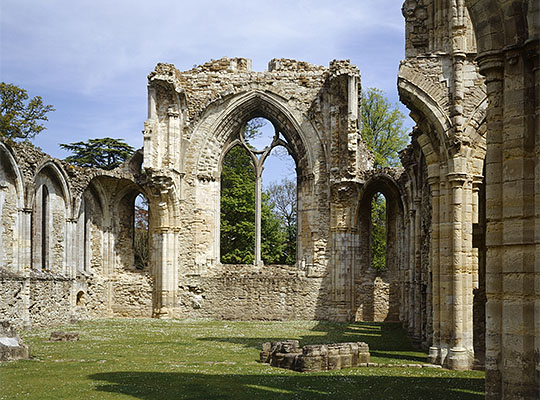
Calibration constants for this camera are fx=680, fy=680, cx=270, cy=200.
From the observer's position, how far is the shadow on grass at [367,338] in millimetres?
13164

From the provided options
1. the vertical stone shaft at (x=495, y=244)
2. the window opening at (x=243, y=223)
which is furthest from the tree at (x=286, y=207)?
the vertical stone shaft at (x=495, y=244)

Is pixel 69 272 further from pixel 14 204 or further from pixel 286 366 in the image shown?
pixel 286 366

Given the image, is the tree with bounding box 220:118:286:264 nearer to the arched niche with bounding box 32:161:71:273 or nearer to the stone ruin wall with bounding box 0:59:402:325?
the stone ruin wall with bounding box 0:59:402:325

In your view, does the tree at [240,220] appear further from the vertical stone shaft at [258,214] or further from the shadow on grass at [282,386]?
the shadow on grass at [282,386]

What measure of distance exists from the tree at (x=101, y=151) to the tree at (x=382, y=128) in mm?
12501

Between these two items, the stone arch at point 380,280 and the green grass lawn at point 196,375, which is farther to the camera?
the stone arch at point 380,280

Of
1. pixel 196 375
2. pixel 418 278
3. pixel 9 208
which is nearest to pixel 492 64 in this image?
pixel 196 375

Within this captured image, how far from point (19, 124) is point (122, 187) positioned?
6.88m

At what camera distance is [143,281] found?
2497cm

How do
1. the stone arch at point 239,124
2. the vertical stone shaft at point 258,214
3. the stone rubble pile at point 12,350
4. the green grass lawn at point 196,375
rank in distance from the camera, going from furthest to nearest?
the stone arch at point 239,124 < the vertical stone shaft at point 258,214 < the stone rubble pile at point 12,350 < the green grass lawn at point 196,375

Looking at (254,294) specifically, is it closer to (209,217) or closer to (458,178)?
(209,217)

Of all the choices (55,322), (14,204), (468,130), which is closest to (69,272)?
(55,322)

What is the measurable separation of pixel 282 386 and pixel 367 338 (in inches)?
319

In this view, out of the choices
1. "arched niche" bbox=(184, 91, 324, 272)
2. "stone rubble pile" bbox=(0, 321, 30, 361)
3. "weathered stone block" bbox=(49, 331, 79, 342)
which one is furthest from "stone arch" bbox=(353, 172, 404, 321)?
"stone rubble pile" bbox=(0, 321, 30, 361)
